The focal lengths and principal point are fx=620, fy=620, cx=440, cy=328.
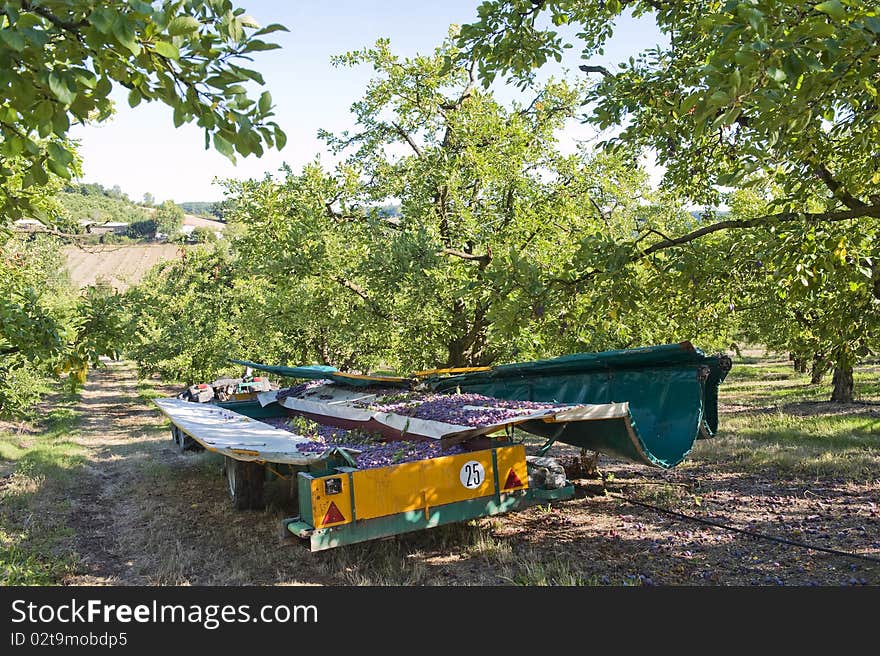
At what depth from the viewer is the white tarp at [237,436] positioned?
21.8ft

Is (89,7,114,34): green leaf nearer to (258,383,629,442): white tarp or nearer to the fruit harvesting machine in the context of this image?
the fruit harvesting machine

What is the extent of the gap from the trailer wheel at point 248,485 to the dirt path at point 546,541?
0.55ft

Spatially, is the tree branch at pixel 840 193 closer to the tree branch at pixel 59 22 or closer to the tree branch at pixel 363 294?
A: the tree branch at pixel 59 22

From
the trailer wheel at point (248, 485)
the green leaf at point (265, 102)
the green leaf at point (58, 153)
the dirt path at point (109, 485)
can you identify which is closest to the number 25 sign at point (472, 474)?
the dirt path at point (109, 485)

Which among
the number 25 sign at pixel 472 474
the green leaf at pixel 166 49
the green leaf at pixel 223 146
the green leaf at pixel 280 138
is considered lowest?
the number 25 sign at pixel 472 474

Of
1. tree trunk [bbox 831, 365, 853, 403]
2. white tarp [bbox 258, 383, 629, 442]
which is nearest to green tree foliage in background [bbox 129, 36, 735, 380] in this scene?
white tarp [bbox 258, 383, 629, 442]

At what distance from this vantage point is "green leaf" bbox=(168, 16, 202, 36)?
92.2 inches

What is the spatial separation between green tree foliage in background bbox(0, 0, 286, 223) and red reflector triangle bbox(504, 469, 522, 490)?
15.1 feet

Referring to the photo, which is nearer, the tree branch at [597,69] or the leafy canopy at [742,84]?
the leafy canopy at [742,84]

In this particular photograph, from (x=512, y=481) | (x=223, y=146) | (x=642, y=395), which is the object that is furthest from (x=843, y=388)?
(x=223, y=146)

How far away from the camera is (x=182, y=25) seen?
7.72 feet

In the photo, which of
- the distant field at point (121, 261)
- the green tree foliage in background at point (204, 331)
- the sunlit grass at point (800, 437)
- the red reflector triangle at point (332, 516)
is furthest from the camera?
the distant field at point (121, 261)

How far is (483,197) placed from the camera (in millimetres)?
12234

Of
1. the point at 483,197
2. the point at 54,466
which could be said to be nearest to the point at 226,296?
the point at 54,466
